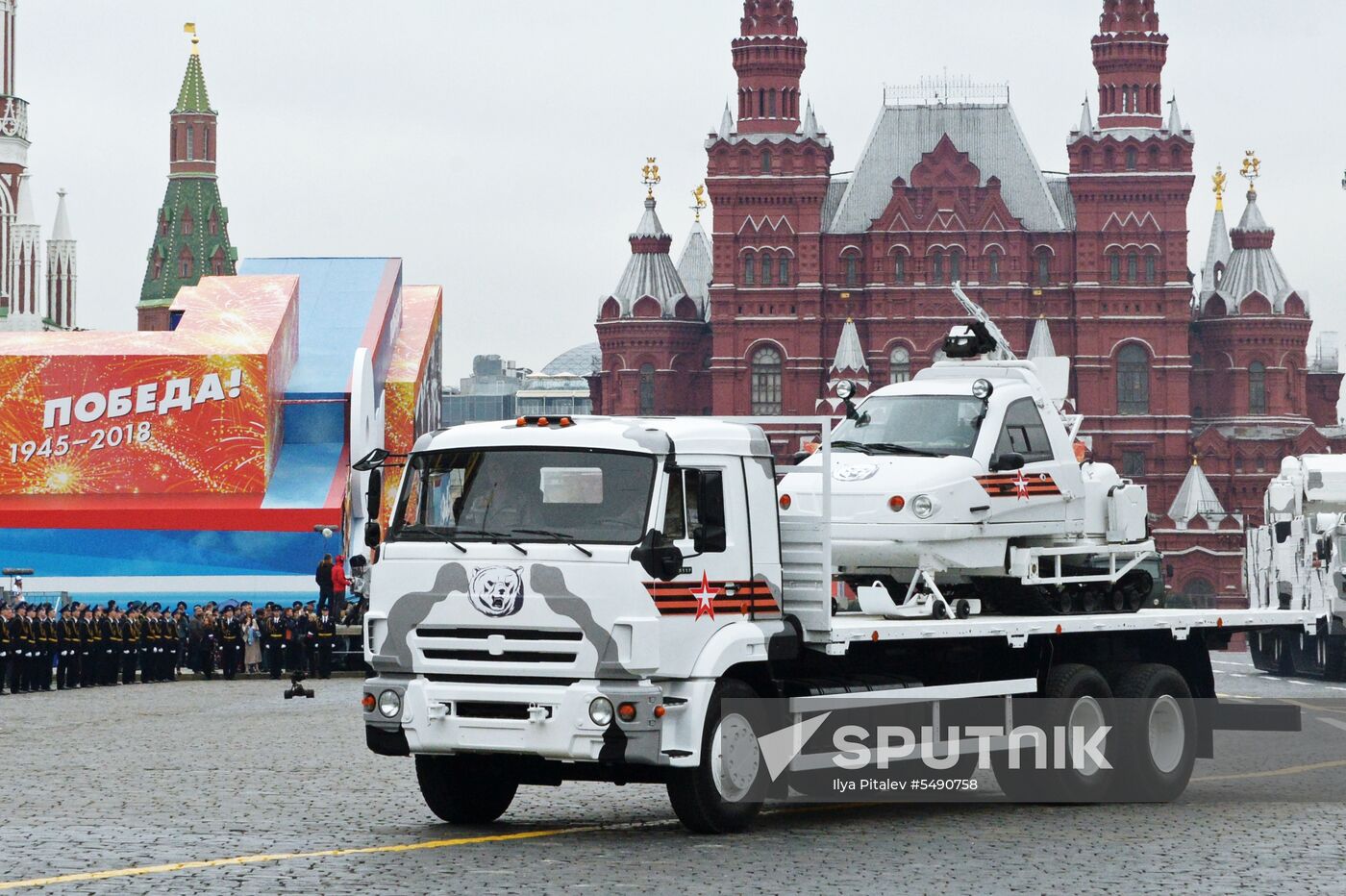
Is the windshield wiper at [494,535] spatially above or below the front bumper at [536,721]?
above

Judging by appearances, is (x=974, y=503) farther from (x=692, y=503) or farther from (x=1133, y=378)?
(x=1133, y=378)

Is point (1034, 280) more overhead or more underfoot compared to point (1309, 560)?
more overhead

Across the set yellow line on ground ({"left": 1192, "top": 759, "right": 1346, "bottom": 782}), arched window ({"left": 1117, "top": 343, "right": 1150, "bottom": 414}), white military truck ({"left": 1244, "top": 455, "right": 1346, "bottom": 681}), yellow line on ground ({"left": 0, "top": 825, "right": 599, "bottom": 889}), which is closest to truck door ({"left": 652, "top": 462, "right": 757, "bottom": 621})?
yellow line on ground ({"left": 0, "top": 825, "right": 599, "bottom": 889})

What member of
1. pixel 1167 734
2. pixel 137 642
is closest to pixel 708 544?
pixel 1167 734

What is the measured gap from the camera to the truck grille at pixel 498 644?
40.9 feet

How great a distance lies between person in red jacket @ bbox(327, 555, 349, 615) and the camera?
39.1m

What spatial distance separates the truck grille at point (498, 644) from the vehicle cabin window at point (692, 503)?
2.89 feet

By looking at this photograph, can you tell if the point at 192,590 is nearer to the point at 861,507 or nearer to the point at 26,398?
the point at 26,398

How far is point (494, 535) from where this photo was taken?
12.7 m

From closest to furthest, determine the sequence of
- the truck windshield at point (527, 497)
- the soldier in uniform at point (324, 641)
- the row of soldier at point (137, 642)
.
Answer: the truck windshield at point (527, 497) → the row of soldier at point (137, 642) → the soldier in uniform at point (324, 641)

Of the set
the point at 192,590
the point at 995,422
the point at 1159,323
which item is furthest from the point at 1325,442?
the point at 995,422

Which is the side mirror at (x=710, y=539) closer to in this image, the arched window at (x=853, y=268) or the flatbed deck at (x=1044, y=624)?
the flatbed deck at (x=1044, y=624)

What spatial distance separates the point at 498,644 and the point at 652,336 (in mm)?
87853

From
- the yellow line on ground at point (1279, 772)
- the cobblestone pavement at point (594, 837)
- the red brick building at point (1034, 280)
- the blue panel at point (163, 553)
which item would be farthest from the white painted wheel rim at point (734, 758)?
the red brick building at point (1034, 280)
